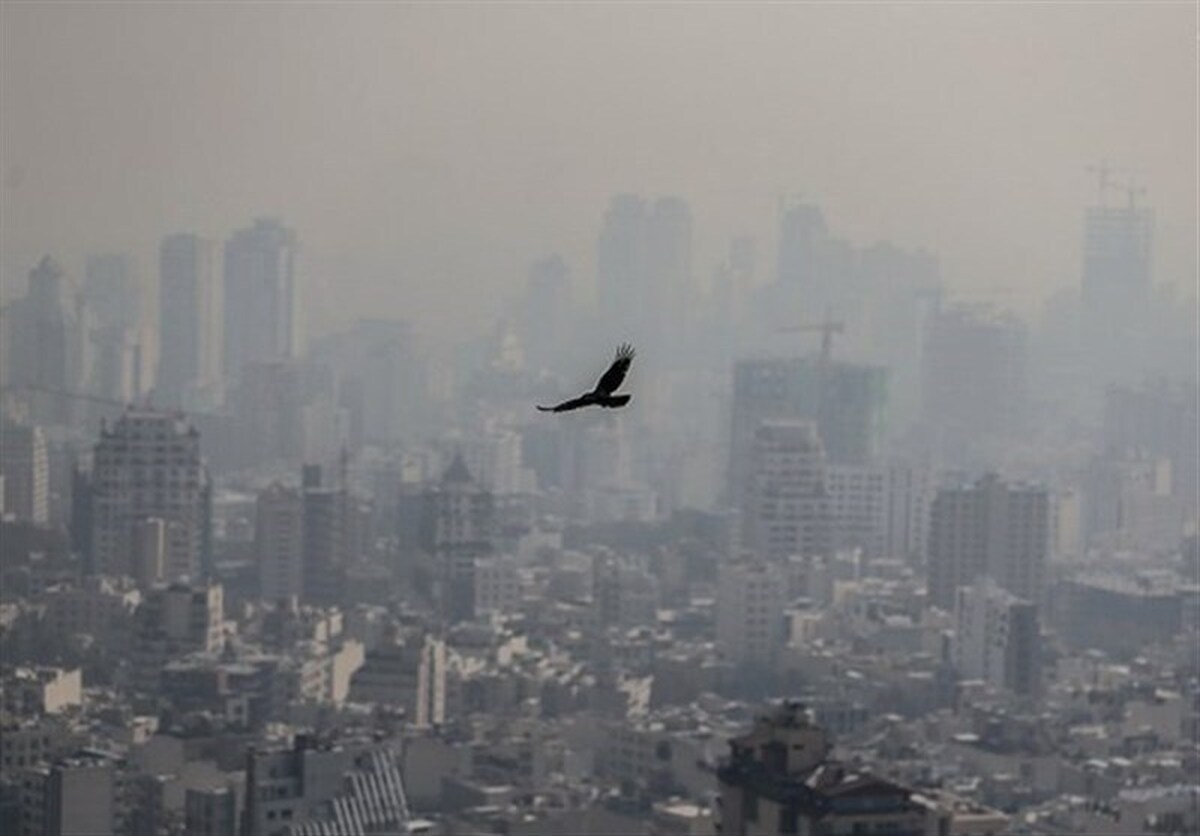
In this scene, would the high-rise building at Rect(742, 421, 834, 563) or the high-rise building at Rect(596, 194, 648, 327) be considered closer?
the high-rise building at Rect(596, 194, 648, 327)

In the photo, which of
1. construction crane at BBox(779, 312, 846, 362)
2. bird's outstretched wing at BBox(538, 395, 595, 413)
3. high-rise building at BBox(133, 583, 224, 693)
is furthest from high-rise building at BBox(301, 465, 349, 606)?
bird's outstretched wing at BBox(538, 395, 595, 413)

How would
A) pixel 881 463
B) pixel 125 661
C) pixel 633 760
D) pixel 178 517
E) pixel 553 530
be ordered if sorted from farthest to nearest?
pixel 881 463 → pixel 553 530 → pixel 178 517 → pixel 125 661 → pixel 633 760

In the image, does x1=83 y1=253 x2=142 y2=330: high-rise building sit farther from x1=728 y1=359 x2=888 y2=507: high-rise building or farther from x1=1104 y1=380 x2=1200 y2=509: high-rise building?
x1=1104 y1=380 x2=1200 y2=509: high-rise building

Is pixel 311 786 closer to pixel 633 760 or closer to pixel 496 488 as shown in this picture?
pixel 633 760

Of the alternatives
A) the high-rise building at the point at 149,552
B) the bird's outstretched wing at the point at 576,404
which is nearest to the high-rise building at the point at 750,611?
the high-rise building at the point at 149,552

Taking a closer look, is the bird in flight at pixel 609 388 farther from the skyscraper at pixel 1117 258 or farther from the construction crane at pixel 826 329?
the construction crane at pixel 826 329

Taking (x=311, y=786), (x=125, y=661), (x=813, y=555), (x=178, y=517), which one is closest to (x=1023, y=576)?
(x=813, y=555)
